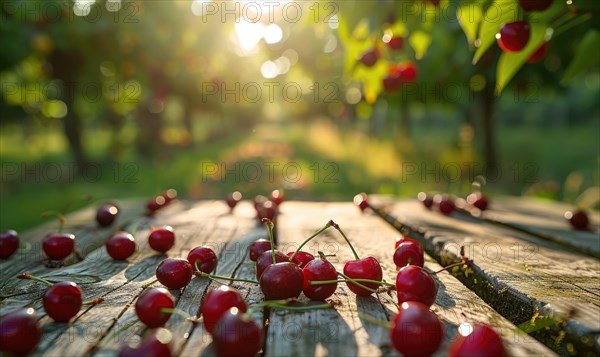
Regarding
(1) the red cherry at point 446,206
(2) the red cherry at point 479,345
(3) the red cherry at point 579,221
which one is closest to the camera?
(2) the red cherry at point 479,345

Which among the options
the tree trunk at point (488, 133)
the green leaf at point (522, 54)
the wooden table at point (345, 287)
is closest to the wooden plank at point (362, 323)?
the wooden table at point (345, 287)

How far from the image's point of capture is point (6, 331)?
1.05m

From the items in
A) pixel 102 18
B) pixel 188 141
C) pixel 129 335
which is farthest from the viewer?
pixel 188 141

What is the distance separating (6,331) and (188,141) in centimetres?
2137

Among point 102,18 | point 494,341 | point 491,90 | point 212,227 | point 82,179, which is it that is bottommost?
point 82,179

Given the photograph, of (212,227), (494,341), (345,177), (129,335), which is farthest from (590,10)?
(345,177)

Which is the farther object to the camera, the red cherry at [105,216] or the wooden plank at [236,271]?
the red cherry at [105,216]

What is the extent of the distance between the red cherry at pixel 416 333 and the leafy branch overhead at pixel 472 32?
Result: 4.15 feet

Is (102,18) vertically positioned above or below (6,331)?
above

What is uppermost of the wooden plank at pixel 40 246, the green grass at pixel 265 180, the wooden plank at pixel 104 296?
the wooden plank at pixel 104 296

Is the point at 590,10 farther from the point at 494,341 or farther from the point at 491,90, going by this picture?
the point at 491,90

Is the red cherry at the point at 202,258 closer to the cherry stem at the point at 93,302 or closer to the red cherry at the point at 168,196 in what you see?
the cherry stem at the point at 93,302

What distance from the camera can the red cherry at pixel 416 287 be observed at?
1.29 m

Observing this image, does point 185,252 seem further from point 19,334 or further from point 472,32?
point 472,32
